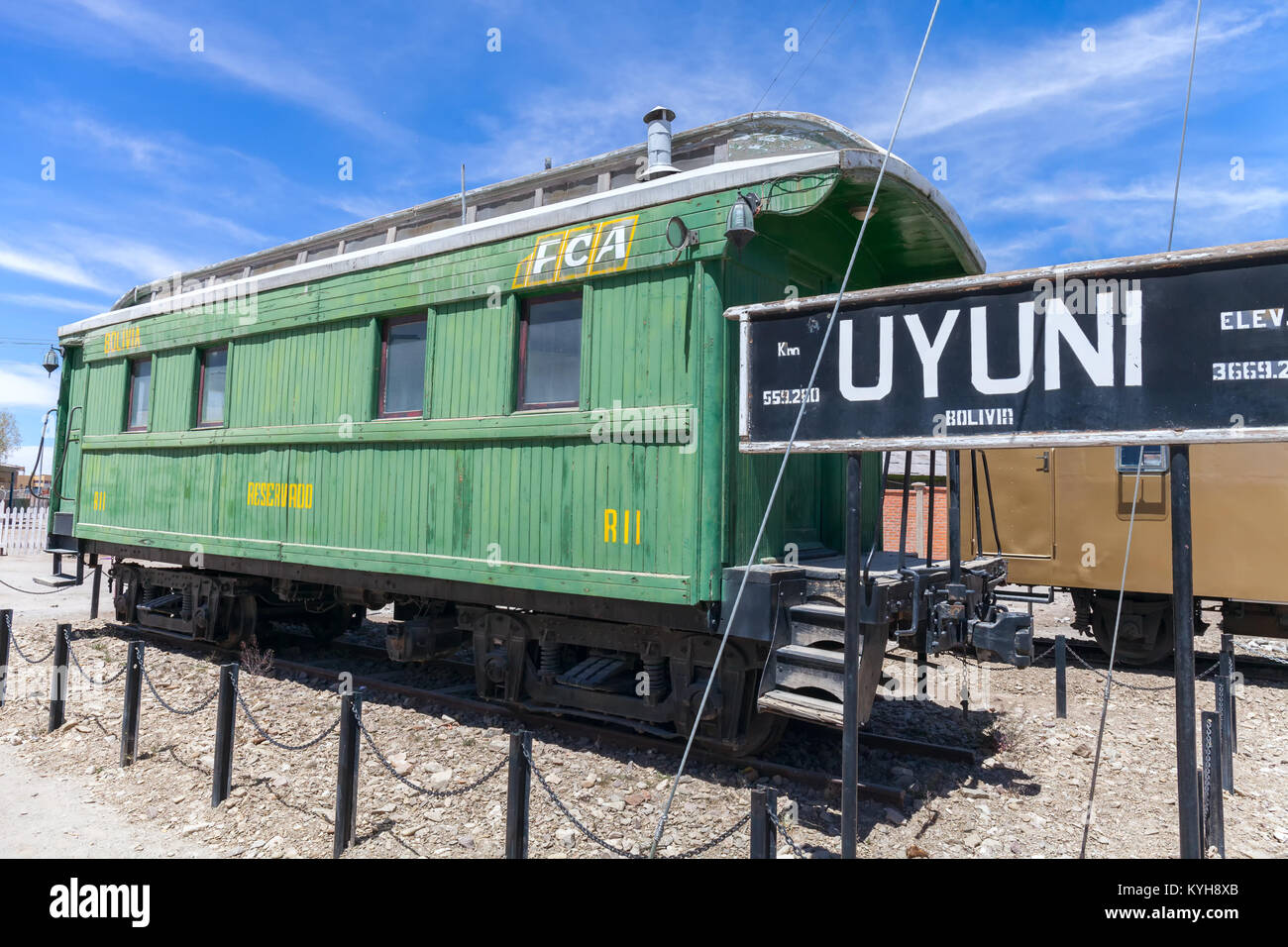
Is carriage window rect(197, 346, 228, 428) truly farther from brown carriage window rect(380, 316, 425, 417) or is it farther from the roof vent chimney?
the roof vent chimney

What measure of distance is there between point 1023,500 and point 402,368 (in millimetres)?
7038

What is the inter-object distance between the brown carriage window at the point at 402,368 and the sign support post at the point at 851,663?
12.3ft

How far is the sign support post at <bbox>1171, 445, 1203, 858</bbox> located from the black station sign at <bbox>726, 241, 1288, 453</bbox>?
0.20m

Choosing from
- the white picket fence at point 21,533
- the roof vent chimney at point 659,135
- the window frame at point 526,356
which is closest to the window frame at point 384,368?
the window frame at point 526,356

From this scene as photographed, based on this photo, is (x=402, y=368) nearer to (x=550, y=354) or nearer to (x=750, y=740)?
(x=550, y=354)

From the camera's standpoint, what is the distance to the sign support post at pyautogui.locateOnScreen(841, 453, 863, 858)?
3088mm

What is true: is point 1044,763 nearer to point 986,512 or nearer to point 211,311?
point 986,512

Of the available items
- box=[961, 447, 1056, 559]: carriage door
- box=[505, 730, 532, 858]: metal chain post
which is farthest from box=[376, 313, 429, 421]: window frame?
box=[961, 447, 1056, 559]: carriage door

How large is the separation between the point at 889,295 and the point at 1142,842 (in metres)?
3.21

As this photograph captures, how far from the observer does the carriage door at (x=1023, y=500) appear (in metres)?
8.98

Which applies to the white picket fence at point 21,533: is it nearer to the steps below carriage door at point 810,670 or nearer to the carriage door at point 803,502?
the carriage door at point 803,502

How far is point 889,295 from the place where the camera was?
3.16m
